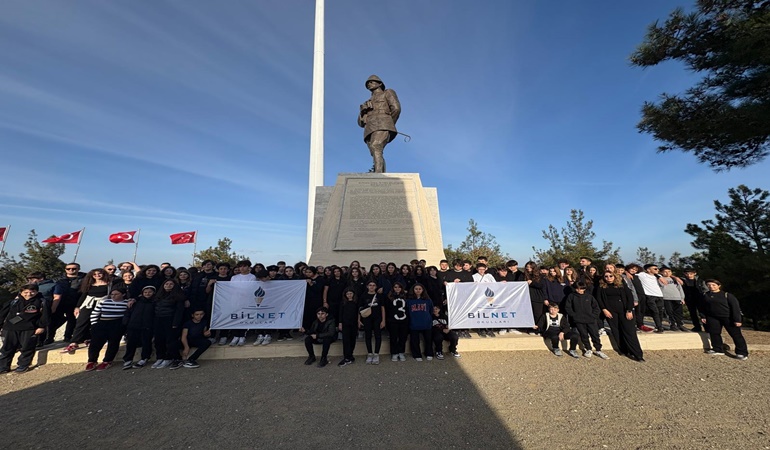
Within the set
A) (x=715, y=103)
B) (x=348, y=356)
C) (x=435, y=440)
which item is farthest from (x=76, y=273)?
(x=715, y=103)

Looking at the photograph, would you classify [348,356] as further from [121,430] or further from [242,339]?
[121,430]

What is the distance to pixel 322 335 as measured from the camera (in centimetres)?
554

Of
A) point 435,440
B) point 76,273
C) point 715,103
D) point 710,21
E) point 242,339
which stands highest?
point 710,21

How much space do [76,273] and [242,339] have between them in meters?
4.14

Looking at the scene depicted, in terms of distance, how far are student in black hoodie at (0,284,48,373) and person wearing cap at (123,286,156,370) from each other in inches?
58.4

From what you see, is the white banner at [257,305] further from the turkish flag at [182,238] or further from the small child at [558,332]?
the turkish flag at [182,238]

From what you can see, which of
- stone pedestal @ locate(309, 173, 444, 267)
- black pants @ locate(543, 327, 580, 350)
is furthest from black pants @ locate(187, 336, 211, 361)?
black pants @ locate(543, 327, 580, 350)

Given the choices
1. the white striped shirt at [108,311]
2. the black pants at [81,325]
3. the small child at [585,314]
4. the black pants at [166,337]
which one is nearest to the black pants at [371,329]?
the black pants at [166,337]

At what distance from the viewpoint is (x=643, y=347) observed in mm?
6121

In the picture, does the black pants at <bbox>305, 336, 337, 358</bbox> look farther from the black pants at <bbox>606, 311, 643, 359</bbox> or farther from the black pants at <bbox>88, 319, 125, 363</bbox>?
the black pants at <bbox>606, 311, 643, 359</bbox>

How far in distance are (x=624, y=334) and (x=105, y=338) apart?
9.37 m

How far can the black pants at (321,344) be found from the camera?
214 inches

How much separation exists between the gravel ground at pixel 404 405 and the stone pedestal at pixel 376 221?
437cm

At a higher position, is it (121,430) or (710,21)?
(710,21)
